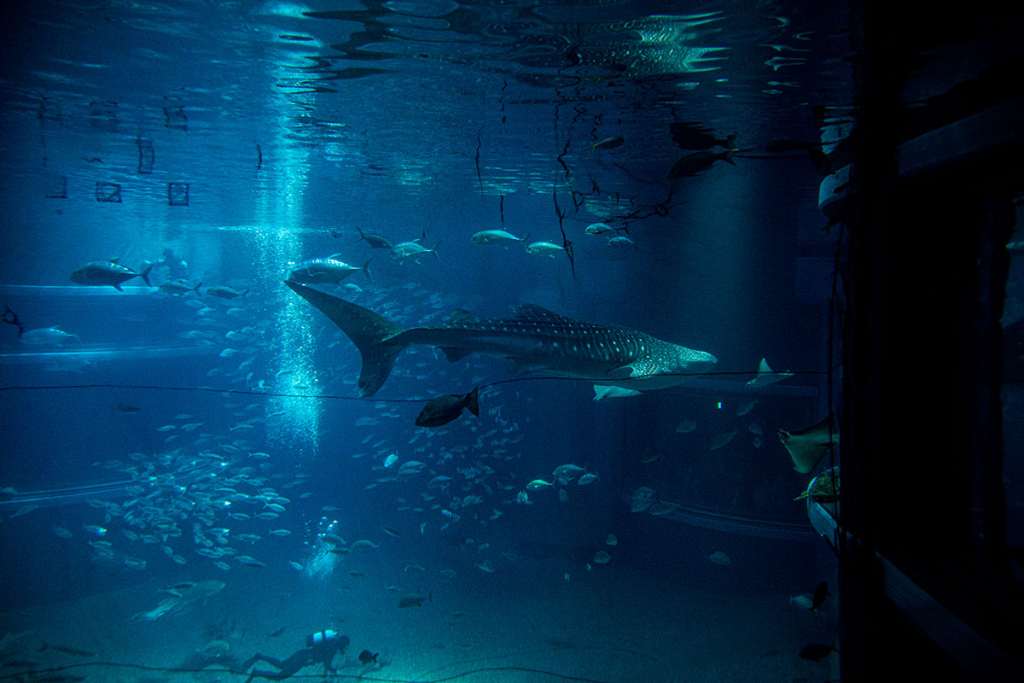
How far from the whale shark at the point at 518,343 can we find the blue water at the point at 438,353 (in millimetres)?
1794

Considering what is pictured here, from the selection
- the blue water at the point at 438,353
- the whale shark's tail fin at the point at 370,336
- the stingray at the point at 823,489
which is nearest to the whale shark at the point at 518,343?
the whale shark's tail fin at the point at 370,336

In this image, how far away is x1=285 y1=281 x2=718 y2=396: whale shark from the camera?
667 centimetres

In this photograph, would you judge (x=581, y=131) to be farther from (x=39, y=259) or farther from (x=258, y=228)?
(x=39, y=259)

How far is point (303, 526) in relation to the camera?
19094 millimetres

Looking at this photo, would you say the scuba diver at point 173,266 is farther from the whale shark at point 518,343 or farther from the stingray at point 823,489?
the stingray at point 823,489

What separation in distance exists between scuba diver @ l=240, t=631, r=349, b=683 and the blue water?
1.32ft

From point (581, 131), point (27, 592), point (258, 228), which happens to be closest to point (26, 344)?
point (27, 592)

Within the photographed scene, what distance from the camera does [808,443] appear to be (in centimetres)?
354

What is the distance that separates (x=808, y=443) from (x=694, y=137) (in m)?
8.92

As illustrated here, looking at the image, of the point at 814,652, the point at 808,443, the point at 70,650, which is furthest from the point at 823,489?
the point at 70,650

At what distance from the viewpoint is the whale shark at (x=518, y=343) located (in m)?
6.67

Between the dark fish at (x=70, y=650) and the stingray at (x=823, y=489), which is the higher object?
the stingray at (x=823, y=489)

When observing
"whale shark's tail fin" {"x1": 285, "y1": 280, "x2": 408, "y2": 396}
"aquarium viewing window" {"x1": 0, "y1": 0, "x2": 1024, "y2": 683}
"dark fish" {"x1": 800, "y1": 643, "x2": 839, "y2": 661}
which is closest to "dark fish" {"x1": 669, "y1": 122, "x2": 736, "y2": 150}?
"aquarium viewing window" {"x1": 0, "y1": 0, "x2": 1024, "y2": 683}

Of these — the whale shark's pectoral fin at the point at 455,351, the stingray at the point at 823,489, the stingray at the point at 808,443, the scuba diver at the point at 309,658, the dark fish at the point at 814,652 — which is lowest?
the scuba diver at the point at 309,658
